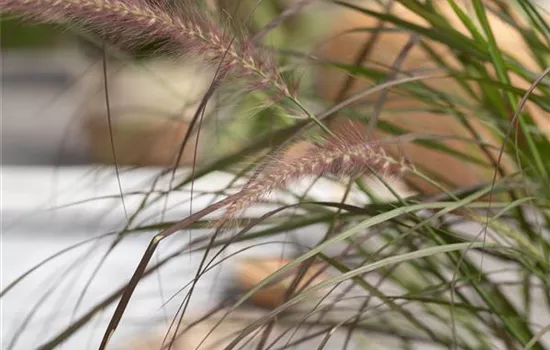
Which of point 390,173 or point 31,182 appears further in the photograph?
point 31,182

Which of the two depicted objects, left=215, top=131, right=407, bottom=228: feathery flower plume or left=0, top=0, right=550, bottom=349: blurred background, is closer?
left=215, top=131, right=407, bottom=228: feathery flower plume

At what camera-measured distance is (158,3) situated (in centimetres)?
32

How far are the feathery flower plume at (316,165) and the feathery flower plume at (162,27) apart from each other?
28mm

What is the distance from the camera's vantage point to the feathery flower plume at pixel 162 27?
30cm

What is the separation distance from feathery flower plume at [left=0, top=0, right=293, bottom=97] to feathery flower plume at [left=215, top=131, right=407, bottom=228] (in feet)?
0.09

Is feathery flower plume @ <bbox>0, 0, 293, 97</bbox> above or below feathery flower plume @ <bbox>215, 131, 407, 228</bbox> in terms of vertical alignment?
above

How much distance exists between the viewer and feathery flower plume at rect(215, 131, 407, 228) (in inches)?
11.8

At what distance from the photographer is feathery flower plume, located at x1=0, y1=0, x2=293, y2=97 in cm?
30

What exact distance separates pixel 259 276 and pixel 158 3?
3.60ft

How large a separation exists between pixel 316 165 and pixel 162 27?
0.22 ft

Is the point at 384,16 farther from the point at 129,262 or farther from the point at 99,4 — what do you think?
the point at 129,262

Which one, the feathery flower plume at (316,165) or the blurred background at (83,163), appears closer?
the feathery flower plume at (316,165)

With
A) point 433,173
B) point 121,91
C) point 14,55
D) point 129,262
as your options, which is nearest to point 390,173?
point 433,173

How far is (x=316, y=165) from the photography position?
32 cm
